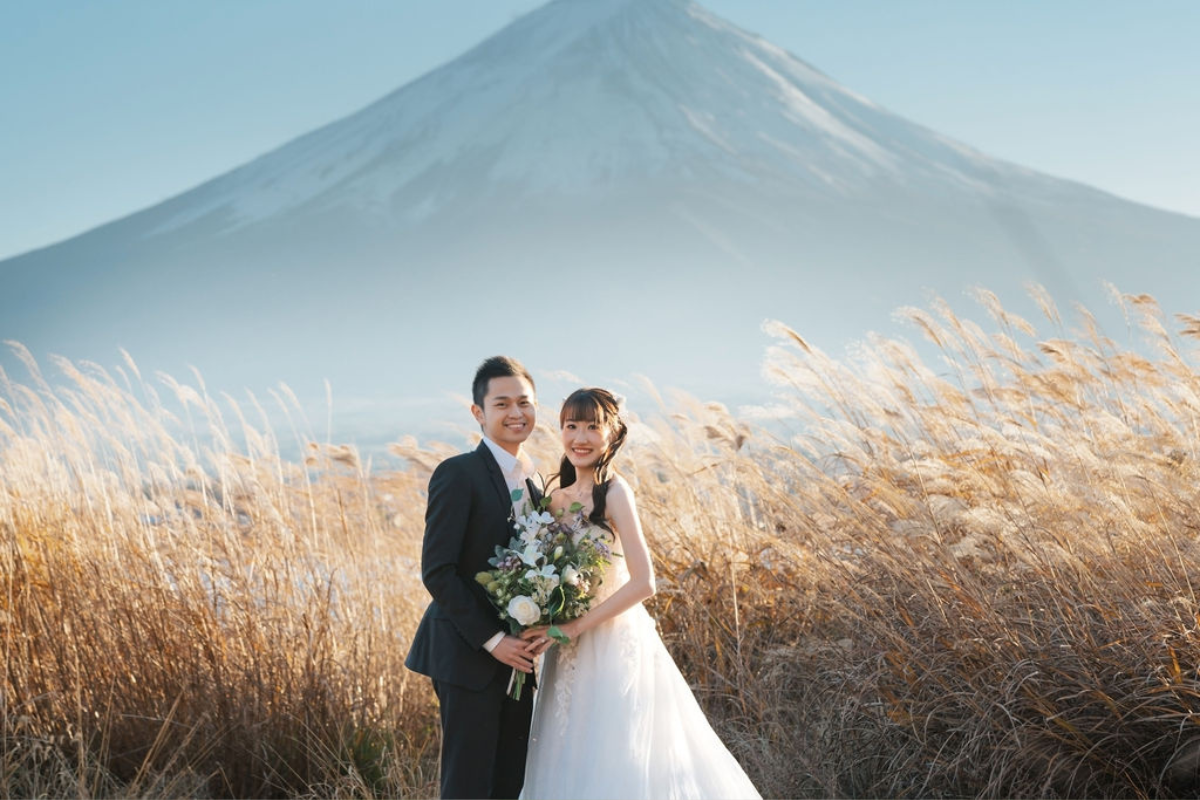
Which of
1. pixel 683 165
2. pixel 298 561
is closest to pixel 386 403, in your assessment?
pixel 683 165

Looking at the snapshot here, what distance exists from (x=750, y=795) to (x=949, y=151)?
13736 cm

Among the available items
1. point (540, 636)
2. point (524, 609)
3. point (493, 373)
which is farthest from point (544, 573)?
point (493, 373)

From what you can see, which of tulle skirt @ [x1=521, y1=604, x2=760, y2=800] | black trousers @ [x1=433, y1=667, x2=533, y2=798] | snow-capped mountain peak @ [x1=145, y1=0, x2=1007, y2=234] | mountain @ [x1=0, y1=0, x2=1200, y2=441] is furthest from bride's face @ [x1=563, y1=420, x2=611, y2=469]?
snow-capped mountain peak @ [x1=145, y1=0, x2=1007, y2=234]

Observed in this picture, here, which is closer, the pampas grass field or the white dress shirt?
the white dress shirt

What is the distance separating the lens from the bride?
2.87m

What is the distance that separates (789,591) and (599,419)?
1.93 metres

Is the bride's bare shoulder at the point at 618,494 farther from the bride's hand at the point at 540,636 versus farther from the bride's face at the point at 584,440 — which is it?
the bride's hand at the point at 540,636

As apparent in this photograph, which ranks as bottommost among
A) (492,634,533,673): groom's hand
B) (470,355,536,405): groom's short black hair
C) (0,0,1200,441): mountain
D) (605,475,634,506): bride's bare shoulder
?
(492,634,533,673): groom's hand

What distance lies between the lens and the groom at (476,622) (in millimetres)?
2914

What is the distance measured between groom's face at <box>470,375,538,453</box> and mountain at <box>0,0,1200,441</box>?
4369 inches

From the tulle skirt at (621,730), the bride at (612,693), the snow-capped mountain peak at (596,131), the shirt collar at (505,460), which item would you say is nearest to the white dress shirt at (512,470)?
the shirt collar at (505,460)

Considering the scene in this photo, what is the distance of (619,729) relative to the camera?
2861mm

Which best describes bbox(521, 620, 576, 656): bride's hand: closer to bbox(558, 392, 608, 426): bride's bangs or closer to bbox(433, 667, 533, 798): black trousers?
bbox(433, 667, 533, 798): black trousers

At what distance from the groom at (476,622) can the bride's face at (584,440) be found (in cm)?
18
